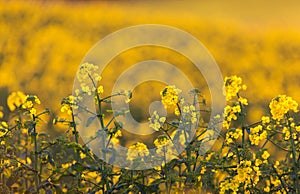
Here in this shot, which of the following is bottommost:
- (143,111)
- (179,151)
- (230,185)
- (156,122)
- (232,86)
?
(230,185)

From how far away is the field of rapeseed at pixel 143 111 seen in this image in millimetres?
4609

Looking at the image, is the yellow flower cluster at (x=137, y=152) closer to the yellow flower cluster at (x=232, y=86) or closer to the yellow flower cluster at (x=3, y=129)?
the yellow flower cluster at (x=232, y=86)

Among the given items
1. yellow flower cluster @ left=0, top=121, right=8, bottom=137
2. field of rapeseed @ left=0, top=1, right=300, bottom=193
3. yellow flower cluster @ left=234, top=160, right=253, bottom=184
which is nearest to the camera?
yellow flower cluster @ left=234, top=160, right=253, bottom=184

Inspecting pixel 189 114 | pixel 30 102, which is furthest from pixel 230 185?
pixel 30 102

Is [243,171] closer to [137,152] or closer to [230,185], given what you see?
[230,185]

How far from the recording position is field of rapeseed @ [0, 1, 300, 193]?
461 centimetres

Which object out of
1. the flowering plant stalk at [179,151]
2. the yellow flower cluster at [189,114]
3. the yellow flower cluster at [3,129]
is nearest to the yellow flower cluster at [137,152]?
the flowering plant stalk at [179,151]

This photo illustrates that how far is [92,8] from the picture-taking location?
15141mm

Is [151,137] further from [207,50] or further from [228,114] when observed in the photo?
[207,50]

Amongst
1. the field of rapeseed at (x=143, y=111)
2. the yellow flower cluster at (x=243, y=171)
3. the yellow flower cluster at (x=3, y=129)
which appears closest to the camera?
the yellow flower cluster at (x=243, y=171)

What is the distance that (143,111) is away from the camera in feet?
32.0

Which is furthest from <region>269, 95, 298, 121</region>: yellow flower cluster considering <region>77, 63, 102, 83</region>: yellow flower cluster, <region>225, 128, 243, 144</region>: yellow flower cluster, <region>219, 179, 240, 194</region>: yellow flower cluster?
<region>77, 63, 102, 83</region>: yellow flower cluster

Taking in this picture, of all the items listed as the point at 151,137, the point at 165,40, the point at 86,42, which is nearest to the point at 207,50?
the point at 165,40

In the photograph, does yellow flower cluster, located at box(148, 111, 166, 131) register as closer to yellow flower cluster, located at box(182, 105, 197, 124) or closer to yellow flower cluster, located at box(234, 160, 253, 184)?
yellow flower cluster, located at box(182, 105, 197, 124)
